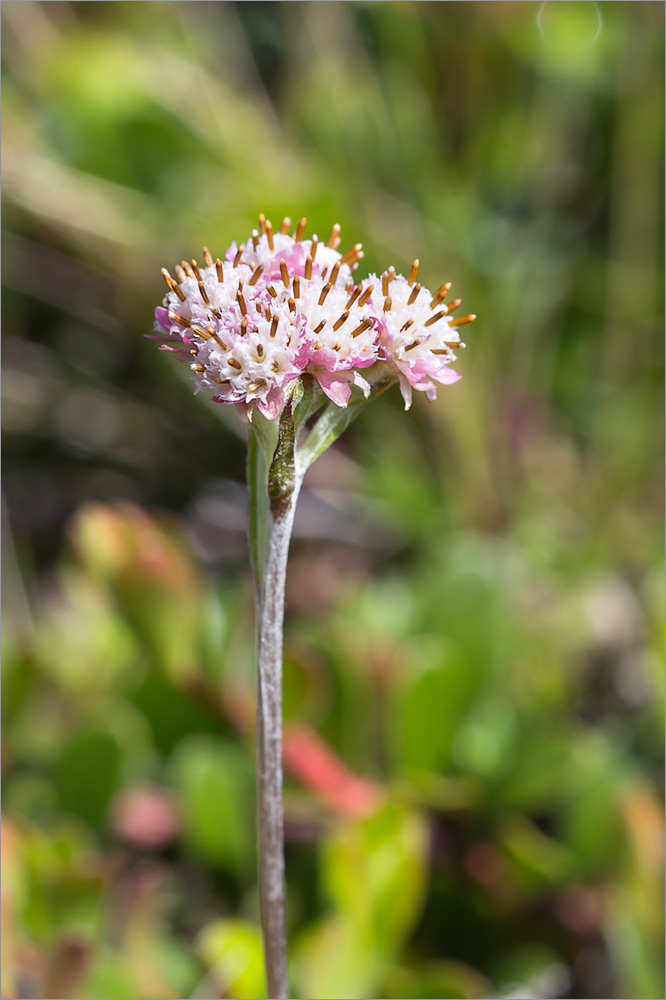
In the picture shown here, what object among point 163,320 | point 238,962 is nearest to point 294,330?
point 163,320

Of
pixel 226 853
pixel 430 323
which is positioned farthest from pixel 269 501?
pixel 226 853

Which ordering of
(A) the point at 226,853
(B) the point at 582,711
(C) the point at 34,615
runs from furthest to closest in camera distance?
1. (C) the point at 34,615
2. (B) the point at 582,711
3. (A) the point at 226,853

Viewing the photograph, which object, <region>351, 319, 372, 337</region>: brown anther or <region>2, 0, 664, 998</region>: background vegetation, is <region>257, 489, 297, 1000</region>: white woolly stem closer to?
<region>351, 319, 372, 337</region>: brown anther

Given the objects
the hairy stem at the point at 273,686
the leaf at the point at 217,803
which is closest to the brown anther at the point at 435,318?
the hairy stem at the point at 273,686

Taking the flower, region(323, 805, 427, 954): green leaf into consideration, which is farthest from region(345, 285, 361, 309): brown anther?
region(323, 805, 427, 954): green leaf

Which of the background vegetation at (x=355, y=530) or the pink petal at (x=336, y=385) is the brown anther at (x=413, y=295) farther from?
the background vegetation at (x=355, y=530)

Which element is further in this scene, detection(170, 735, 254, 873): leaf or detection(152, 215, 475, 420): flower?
detection(170, 735, 254, 873): leaf

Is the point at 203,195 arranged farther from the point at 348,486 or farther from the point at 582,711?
the point at 582,711

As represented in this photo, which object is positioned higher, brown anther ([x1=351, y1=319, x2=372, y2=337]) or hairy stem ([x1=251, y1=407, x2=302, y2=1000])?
brown anther ([x1=351, y1=319, x2=372, y2=337])

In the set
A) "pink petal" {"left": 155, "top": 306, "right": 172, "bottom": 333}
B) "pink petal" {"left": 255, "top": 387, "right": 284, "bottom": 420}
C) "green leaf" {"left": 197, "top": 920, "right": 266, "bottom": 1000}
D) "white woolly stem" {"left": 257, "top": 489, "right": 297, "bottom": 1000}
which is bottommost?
"green leaf" {"left": 197, "top": 920, "right": 266, "bottom": 1000}
